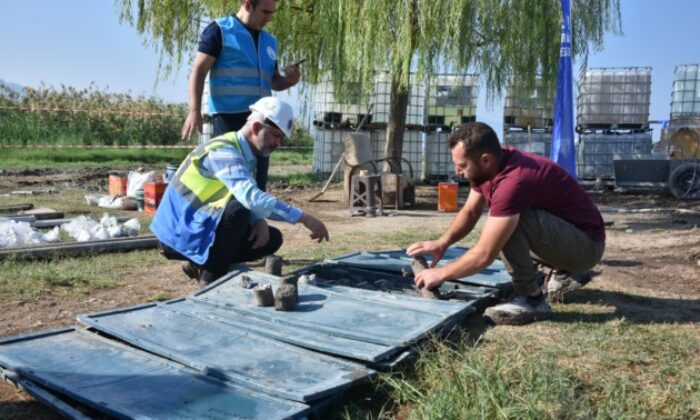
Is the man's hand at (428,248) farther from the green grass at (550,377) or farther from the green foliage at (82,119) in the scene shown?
the green foliage at (82,119)

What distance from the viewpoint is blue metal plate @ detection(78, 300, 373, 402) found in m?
2.60

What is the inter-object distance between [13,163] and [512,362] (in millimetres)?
15568

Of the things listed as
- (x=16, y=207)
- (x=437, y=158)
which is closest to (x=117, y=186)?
(x=16, y=207)

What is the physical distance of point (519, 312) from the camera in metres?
3.49

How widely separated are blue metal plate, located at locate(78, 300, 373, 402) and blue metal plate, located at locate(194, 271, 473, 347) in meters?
0.21

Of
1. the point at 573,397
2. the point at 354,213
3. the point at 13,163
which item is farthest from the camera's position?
the point at 13,163

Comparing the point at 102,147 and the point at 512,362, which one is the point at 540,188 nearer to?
the point at 512,362

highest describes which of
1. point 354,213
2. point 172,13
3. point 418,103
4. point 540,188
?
point 172,13

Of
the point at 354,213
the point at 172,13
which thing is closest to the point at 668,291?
the point at 354,213

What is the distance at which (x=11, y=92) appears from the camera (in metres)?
19.6

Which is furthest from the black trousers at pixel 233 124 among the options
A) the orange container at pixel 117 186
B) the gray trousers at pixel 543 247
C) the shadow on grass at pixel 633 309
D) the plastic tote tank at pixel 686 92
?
the plastic tote tank at pixel 686 92

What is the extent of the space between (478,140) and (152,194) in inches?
229

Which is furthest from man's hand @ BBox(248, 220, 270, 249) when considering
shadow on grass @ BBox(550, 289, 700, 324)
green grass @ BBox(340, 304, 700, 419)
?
shadow on grass @ BBox(550, 289, 700, 324)

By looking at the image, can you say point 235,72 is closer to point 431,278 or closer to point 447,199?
point 431,278
